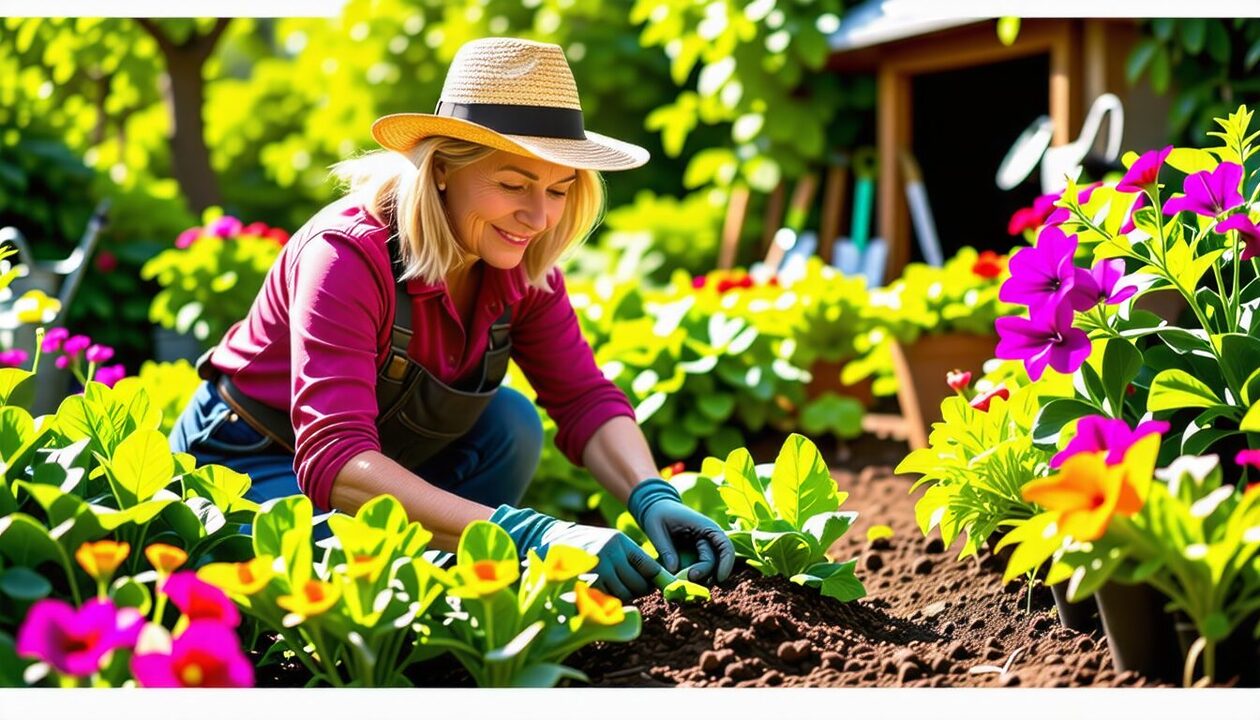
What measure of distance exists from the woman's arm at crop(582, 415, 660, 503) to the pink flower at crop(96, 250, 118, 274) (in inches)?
142

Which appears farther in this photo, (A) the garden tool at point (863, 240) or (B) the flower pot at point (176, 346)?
(A) the garden tool at point (863, 240)

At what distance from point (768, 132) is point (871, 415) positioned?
174 cm

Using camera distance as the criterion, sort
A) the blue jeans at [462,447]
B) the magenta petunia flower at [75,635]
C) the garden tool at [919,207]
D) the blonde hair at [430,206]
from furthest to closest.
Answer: the garden tool at [919,207] → the blue jeans at [462,447] → the blonde hair at [430,206] → the magenta petunia flower at [75,635]

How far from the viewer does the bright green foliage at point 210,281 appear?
445 centimetres

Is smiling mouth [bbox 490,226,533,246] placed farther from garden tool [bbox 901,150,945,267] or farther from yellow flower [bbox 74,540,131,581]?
garden tool [bbox 901,150,945,267]

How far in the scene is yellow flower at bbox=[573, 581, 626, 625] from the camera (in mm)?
1422

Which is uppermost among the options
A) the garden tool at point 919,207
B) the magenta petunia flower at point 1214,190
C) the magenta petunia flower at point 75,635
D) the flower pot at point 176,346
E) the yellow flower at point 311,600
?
the magenta petunia flower at point 1214,190

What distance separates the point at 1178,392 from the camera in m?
1.63

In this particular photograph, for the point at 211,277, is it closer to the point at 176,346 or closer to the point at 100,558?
the point at 176,346

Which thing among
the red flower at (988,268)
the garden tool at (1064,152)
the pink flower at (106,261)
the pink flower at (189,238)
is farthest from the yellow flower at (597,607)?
the pink flower at (106,261)

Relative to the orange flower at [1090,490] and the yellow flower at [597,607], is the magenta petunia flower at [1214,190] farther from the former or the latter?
the yellow flower at [597,607]

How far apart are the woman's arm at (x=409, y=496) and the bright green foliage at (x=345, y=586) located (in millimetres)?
226

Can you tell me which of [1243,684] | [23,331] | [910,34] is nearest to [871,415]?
[910,34]

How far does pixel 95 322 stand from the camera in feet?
18.7
